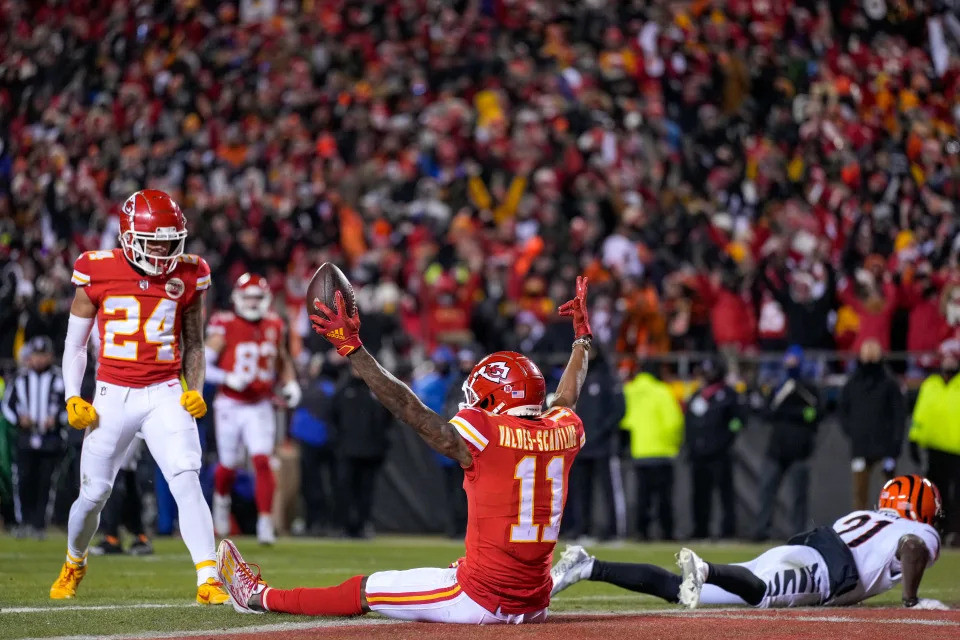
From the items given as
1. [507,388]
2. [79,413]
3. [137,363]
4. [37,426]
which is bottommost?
[37,426]

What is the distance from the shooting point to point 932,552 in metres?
7.27

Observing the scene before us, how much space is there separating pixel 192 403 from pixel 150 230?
34.3 inches

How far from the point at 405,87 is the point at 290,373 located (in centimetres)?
1018

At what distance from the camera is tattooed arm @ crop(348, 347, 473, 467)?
5.46m

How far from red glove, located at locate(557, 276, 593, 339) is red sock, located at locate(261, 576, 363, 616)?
1680 millimetres

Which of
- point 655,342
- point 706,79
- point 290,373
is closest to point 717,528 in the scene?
point 655,342

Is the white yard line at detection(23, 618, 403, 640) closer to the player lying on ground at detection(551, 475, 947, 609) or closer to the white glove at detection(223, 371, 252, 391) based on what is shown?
the player lying on ground at detection(551, 475, 947, 609)

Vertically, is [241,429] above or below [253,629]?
above

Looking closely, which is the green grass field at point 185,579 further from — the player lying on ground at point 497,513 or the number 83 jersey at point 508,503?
the number 83 jersey at point 508,503

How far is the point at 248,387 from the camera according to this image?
487 inches

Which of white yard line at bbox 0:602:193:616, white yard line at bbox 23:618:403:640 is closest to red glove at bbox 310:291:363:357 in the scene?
white yard line at bbox 23:618:403:640

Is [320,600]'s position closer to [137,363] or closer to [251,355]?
[137,363]

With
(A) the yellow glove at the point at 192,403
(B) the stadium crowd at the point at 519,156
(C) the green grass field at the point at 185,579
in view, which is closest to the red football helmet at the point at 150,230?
(A) the yellow glove at the point at 192,403

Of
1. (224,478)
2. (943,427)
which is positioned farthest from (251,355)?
(943,427)
